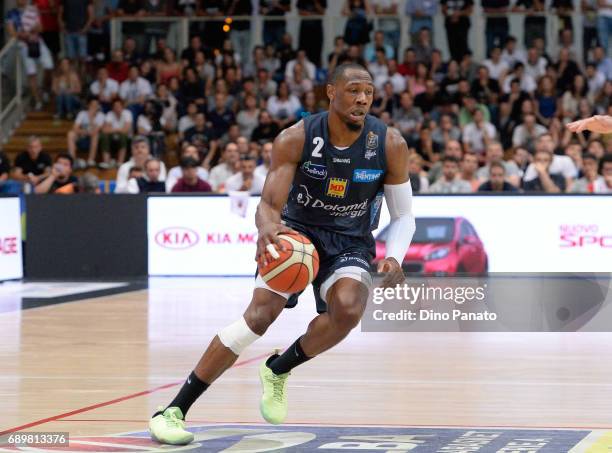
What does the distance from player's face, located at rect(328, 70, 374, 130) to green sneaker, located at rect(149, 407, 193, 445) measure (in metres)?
1.80

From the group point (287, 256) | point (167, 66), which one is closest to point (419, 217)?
point (167, 66)

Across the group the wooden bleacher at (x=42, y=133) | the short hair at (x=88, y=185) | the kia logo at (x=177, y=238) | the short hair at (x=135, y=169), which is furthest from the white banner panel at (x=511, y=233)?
the wooden bleacher at (x=42, y=133)

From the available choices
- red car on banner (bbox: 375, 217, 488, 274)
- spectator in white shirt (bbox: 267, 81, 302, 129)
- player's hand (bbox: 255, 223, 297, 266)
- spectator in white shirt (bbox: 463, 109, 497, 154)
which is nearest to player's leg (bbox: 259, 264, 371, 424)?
player's hand (bbox: 255, 223, 297, 266)

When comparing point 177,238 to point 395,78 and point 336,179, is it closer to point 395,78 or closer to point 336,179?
point 395,78

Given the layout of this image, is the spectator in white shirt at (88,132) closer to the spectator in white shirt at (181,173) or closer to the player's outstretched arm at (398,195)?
the spectator in white shirt at (181,173)

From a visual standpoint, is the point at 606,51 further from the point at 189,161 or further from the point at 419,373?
the point at 419,373

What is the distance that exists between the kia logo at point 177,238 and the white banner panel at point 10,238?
1.93m

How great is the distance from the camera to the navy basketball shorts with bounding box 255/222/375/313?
23.0ft

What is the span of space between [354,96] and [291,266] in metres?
0.99

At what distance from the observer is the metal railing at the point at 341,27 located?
24.8 meters

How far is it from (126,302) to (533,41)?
1210 centimetres

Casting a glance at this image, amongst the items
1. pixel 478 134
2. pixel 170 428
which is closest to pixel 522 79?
pixel 478 134

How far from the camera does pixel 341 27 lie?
25.0 metres

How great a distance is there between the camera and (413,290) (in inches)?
447
